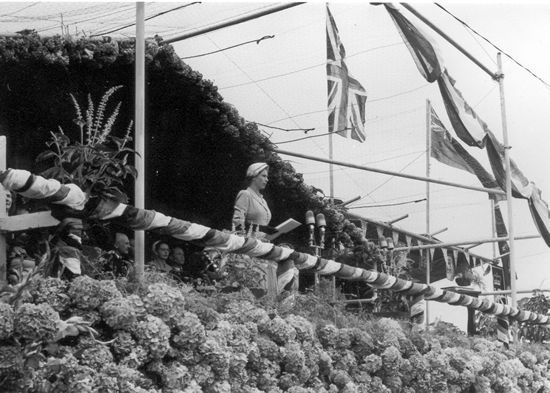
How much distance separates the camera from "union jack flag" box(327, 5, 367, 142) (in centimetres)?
1530

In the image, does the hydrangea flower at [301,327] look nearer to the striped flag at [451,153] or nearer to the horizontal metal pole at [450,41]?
the horizontal metal pole at [450,41]

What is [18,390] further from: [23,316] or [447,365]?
[447,365]

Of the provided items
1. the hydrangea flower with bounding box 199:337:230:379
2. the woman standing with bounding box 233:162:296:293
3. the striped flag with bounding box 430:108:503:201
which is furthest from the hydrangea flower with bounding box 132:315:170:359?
the striped flag with bounding box 430:108:503:201

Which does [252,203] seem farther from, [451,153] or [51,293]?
[451,153]

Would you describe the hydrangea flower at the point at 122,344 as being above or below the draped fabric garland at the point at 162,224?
below

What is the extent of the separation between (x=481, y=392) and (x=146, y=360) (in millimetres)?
5829

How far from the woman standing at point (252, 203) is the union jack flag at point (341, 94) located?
4.93 meters

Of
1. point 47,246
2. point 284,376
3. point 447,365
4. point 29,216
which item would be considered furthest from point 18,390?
point 447,365

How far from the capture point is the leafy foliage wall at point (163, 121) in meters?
9.35

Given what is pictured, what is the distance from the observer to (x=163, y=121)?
1090 cm

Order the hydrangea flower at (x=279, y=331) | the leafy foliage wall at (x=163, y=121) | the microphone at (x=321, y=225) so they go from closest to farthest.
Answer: the hydrangea flower at (x=279, y=331) → the leafy foliage wall at (x=163, y=121) → the microphone at (x=321, y=225)

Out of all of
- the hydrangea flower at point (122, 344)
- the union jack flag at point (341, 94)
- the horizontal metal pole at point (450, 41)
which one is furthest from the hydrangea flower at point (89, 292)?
the horizontal metal pole at point (450, 41)

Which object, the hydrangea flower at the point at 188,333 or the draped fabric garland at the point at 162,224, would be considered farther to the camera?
the hydrangea flower at the point at 188,333

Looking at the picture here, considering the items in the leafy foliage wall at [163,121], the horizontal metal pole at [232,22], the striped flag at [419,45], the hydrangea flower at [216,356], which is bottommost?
the hydrangea flower at [216,356]
